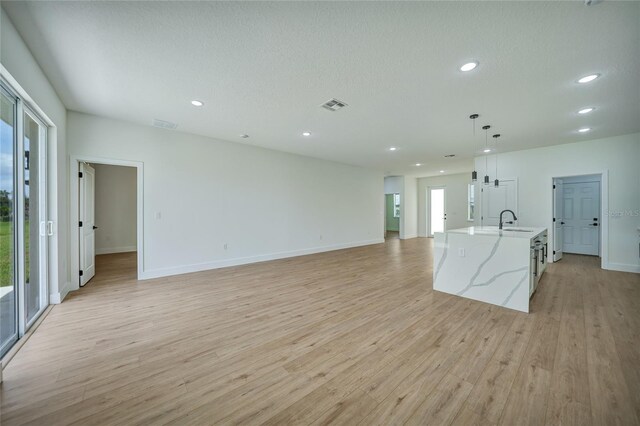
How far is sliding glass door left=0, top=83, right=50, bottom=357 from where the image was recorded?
2260 mm

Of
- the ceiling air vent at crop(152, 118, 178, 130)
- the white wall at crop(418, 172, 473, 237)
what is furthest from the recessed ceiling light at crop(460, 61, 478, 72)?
the white wall at crop(418, 172, 473, 237)

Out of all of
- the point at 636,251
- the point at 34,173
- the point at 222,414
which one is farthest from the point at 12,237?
the point at 636,251

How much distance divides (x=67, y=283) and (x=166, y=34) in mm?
3985

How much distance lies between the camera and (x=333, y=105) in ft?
11.7

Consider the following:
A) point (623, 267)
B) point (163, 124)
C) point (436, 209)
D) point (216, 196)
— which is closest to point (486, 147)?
point (623, 267)

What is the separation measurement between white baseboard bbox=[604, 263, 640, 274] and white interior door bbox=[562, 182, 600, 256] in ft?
6.07

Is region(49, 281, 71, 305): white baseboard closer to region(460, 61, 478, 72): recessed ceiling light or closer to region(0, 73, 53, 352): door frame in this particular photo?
region(0, 73, 53, 352): door frame

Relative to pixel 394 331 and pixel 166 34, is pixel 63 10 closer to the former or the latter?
pixel 166 34

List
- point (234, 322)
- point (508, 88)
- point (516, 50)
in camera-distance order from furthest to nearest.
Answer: point (508, 88)
point (234, 322)
point (516, 50)

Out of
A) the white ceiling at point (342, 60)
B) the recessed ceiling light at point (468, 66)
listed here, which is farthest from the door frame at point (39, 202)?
the recessed ceiling light at point (468, 66)

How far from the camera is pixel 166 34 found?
215cm

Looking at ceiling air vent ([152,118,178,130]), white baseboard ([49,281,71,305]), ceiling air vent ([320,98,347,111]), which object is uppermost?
ceiling air vent ([152,118,178,130])

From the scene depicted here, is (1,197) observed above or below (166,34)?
below

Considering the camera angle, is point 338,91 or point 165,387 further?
point 338,91
